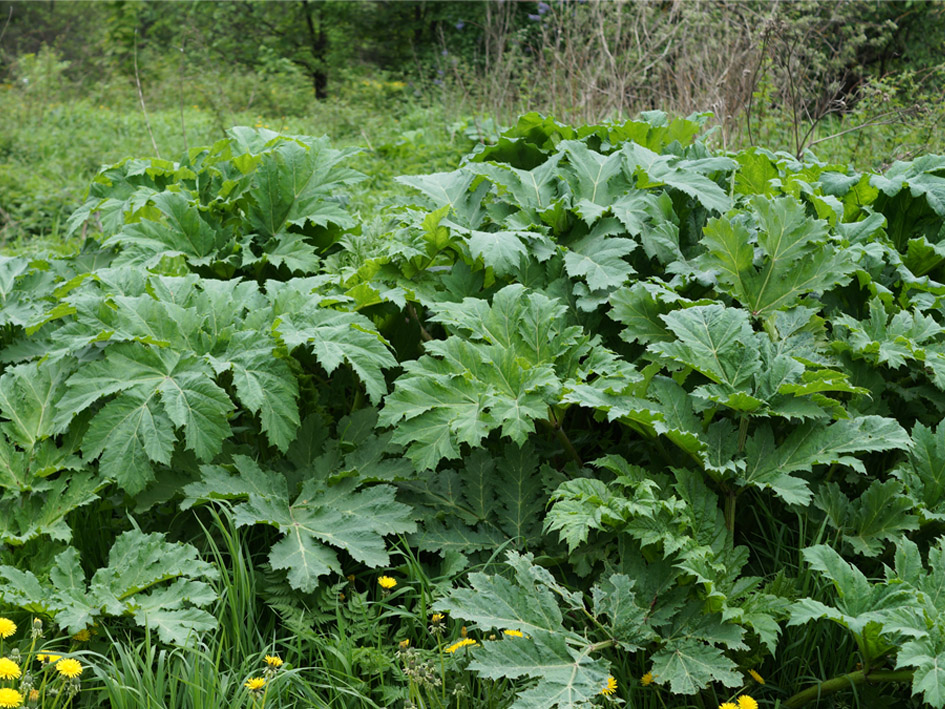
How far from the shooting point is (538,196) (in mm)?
3014

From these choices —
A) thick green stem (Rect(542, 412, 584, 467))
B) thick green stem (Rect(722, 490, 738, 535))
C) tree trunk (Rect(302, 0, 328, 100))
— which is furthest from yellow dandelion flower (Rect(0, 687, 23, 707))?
tree trunk (Rect(302, 0, 328, 100))

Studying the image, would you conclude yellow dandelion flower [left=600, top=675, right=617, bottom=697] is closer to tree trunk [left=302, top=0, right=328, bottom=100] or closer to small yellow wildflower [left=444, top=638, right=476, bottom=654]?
small yellow wildflower [left=444, top=638, right=476, bottom=654]

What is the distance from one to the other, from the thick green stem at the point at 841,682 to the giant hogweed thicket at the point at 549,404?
3 centimetres

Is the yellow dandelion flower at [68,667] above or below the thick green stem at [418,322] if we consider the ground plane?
below

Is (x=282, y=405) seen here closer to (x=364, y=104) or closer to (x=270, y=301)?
(x=270, y=301)

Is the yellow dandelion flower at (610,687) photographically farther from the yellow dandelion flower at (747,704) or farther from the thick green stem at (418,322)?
Result: the thick green stem at (418,322)

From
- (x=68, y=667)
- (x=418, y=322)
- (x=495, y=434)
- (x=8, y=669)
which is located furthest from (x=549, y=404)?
(x=8, y=669)

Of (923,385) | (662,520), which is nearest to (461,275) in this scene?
(662,520)

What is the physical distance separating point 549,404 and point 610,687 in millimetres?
786

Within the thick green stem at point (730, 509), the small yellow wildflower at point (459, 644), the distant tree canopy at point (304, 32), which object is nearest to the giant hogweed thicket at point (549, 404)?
the thick green stem at point (730, 509)

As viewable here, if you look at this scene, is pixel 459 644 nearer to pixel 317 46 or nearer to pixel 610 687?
pixel 610 687

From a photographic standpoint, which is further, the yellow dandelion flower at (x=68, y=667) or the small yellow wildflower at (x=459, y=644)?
the small yellow wildflower at (x=459, y=644)

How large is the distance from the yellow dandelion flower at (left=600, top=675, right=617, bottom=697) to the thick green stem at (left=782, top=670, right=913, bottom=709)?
482 millimetres

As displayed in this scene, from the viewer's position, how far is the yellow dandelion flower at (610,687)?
1.94 metres
